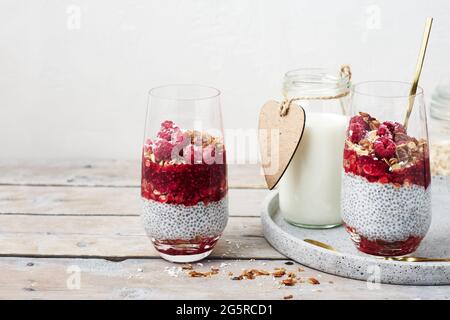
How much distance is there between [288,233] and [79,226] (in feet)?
1.19

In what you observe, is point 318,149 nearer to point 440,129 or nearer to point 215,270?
point 215,270

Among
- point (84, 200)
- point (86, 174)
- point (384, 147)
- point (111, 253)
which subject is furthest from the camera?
point (86, 174)

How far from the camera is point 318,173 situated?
1.19 metres

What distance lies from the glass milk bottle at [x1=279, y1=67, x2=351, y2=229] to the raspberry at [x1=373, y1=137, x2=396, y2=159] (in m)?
0.16

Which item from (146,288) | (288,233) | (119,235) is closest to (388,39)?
(288,233)

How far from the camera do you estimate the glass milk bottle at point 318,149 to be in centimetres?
118

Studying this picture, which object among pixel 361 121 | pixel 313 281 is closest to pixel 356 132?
pixel 361 121

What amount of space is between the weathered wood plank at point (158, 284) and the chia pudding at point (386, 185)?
73mm

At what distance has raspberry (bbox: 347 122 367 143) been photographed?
1.06m

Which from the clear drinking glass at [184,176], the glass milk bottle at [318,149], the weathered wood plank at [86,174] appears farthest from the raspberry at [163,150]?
the weathered wood plank at [86,174]

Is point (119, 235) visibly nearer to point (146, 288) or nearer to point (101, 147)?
point (146, 288)

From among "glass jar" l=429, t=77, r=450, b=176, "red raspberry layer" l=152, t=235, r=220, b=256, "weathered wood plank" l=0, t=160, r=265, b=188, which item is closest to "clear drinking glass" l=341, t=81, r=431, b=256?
"red raspberry layer" l=152, t=235, r=220, b=256

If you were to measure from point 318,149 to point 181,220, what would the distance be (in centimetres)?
26

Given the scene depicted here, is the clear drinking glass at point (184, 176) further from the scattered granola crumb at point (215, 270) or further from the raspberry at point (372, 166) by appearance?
the raspberry at point (372, 166)
